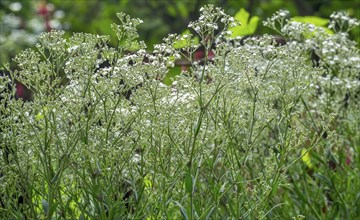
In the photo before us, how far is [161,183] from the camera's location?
2479 millimetres

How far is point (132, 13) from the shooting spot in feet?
29.3

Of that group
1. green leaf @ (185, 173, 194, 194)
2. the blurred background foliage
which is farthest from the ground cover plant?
the blurred background foliage

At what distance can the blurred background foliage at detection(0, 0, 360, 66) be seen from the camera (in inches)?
322

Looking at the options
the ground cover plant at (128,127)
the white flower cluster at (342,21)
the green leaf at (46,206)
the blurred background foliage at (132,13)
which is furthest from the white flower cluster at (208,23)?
the blurred background foliage at (132,13)

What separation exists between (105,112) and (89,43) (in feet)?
0.72

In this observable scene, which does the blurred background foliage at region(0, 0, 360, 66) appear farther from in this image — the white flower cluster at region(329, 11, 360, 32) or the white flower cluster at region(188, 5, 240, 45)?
the white flower cluster at region(188, 5, 240, 45)

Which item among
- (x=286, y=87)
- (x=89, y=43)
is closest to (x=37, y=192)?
(x=89, y=43)

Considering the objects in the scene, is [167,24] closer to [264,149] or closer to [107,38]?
[264,149]

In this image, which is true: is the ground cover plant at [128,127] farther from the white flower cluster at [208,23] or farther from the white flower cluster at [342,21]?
the white flower cluster at [342,21]

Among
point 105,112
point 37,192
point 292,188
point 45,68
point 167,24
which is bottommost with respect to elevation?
point 292,188

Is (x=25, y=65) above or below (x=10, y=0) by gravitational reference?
below

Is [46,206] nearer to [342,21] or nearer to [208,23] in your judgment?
[208,23]

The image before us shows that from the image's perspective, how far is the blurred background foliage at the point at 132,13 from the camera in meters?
8.19

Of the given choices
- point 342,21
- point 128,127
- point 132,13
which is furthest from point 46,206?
point 132,13
